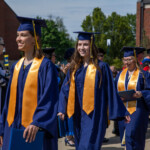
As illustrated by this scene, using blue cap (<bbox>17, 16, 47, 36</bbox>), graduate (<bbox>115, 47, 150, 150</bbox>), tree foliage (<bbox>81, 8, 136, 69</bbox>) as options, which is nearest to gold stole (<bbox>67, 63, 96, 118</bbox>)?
blue cap (<bbox>17, 16, 47, 36</bbox>)

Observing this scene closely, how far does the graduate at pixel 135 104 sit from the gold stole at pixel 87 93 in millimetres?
1312

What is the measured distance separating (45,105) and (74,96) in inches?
53.1

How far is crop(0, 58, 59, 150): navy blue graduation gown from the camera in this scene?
2930 mm

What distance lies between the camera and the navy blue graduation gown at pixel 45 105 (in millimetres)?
2930

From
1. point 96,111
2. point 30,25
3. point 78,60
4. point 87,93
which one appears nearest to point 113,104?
point 96,111

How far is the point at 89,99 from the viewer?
4188mm

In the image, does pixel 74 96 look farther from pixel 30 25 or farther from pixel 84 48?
pixel 30 25

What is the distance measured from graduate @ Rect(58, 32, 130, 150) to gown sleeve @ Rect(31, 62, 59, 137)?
113 centimetres

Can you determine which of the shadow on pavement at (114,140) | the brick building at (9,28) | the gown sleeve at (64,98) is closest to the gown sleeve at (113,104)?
the gown sleeve at (64,98)

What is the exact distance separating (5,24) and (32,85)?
146 feet

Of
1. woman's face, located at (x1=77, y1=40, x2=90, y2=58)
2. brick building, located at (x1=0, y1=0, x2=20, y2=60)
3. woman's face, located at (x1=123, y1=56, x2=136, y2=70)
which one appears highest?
brick building, located at (x1=0, y1=0, x2=20, y2=60)

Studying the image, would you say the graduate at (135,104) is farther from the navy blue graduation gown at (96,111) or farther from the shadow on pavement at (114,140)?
the shadow on pavement at (114,140)

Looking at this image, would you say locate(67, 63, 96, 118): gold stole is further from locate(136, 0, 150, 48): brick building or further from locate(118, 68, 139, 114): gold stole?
locate(136, 0, 150, 48): brick building

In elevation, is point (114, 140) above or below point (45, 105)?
below
